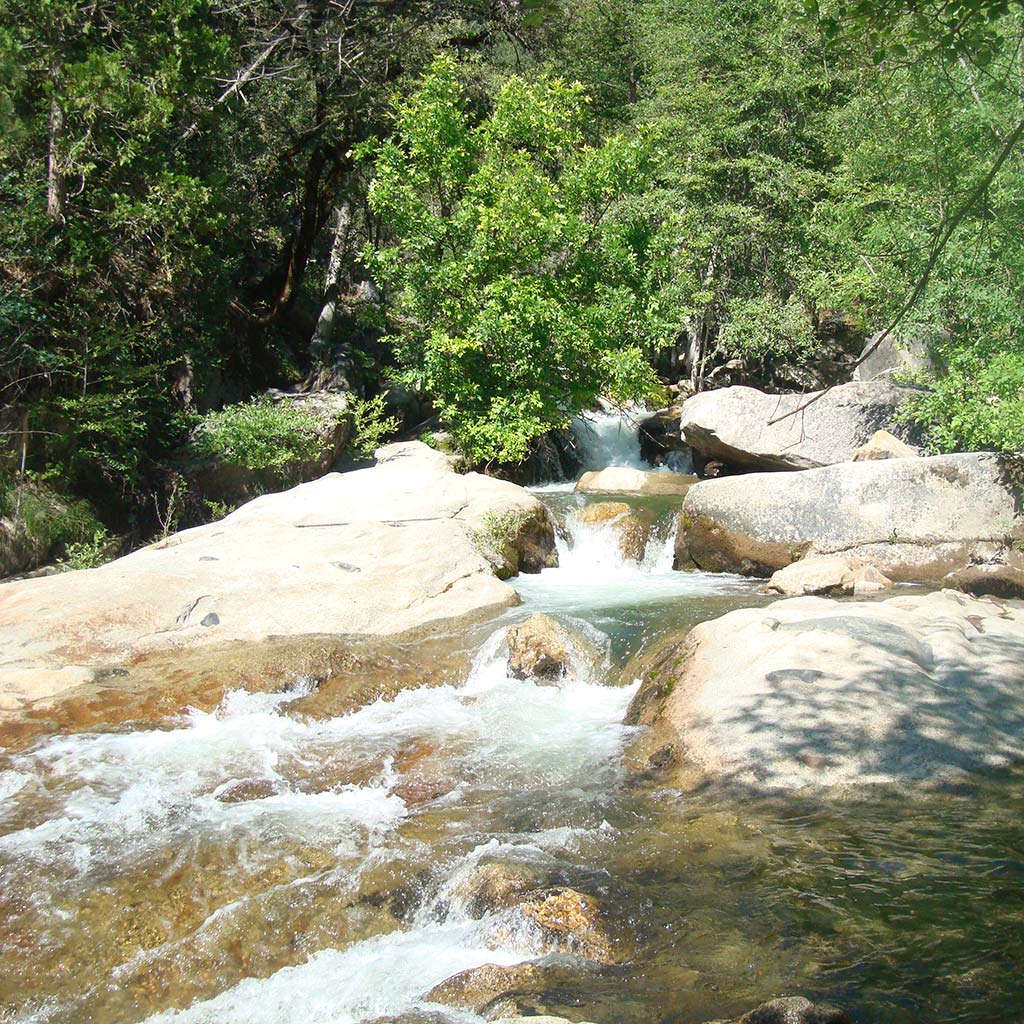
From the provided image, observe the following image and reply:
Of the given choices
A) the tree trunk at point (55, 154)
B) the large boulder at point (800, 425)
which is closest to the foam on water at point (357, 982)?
the large boulder at point (800, 425)

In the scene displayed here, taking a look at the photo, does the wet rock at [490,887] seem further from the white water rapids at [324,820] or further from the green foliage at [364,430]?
the green foliage at [364,430]

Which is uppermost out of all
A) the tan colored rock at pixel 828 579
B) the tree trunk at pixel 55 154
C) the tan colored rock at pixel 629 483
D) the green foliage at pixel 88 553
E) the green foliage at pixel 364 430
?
the tree trunk at pixel 55 154

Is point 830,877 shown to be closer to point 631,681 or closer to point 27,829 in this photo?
point 631,681

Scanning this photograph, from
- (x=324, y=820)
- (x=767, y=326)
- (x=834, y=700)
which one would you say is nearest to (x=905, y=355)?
(x=767, y=326)

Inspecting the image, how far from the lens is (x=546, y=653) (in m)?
7.99

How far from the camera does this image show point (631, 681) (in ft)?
25.8

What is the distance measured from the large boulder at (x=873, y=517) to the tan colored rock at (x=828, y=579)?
55 centimetres

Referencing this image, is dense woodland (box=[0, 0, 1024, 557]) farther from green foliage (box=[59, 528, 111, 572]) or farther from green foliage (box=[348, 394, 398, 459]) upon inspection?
green foliage (box=[59, 528, 111, 572])

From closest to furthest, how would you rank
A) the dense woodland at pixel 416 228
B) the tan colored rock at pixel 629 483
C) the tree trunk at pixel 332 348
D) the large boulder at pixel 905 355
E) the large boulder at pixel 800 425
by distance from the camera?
the dense woodland at pixel 416 228 → the large boulder at pixel 905 355 → the large boulder at pixel 800 425 → the tan colored rock at pixel 629 483 → the tree trunk at pixel 332 348

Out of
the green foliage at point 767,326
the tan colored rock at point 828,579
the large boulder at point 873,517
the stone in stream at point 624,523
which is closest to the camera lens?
the tan colored rock at point 828,579

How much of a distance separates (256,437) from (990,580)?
981cm

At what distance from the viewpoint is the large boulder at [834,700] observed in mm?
5652

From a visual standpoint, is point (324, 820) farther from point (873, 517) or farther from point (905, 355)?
point (905, 355)

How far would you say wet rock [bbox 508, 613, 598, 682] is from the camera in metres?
7.93
